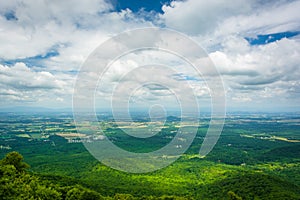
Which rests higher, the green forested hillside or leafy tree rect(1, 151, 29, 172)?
leafy tree rect(1, 151, 29, 172)

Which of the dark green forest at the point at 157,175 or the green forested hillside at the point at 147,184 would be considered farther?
the dark green forest at the point at 157,175

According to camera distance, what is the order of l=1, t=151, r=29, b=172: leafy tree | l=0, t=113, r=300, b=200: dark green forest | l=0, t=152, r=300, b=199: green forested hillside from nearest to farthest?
l=0, t=152, r=300, b=199: green forested hillside
l=0, t=113, r=300, b=200: dark green forest
l=1, t=151, r=29, b=172: leafy tree

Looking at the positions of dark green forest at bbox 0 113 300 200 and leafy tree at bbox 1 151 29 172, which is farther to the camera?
leafy tree at bbox 1 151 29 172

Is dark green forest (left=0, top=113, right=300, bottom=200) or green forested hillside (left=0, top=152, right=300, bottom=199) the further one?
dark green forest (left=0, top=113, right=300, bottom=200)

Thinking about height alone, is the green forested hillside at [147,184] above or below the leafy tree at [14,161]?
below

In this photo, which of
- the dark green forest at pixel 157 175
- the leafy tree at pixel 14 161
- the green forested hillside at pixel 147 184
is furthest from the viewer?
the leafy tree at pixel 14 161

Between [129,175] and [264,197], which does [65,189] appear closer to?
[264,197]

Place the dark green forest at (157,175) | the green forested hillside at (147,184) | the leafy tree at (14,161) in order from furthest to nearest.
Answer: the leafy tree at (14,161)
the dark green forest at (157,175)
the green forested hillside at (147,184)

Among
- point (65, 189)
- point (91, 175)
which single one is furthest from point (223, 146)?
point (65, 189)

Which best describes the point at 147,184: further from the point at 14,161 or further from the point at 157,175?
the point at 14,161

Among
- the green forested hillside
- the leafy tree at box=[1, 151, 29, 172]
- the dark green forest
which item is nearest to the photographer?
the green forested hillside

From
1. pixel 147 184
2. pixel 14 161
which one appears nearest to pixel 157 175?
pixel 147 184
